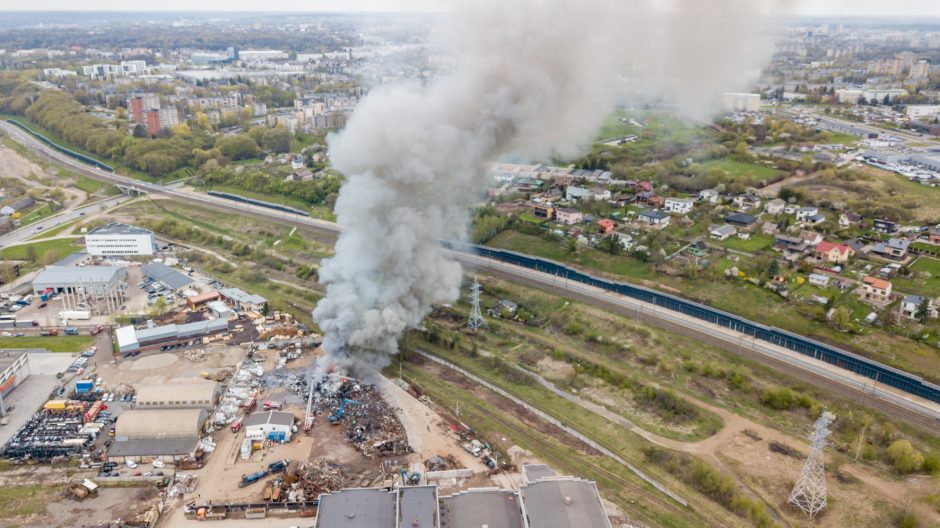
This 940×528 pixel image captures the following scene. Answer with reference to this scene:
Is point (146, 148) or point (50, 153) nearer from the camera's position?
point (146, 148)

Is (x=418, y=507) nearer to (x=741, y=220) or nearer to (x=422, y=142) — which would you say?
(x=422, y=142)

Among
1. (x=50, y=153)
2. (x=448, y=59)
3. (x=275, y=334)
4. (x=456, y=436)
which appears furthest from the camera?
(x=50, y=153)

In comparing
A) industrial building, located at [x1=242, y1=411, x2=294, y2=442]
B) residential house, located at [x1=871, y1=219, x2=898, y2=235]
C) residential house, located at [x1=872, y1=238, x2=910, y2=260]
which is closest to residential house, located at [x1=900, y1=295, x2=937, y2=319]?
residential house, located at [x1=872, y1=238, x2=910, y2=260]

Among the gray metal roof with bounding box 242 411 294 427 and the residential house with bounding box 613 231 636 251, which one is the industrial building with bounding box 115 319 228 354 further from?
the residential house with bounding box 613 231 636 251

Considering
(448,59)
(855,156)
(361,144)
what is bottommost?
(855,156)

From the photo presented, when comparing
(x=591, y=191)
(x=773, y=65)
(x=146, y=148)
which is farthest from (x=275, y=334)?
(x=773, y=65)

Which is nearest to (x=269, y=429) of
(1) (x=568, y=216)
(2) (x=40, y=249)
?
(1) (x=568, y=216)

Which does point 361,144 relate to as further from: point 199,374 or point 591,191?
point 591,191
